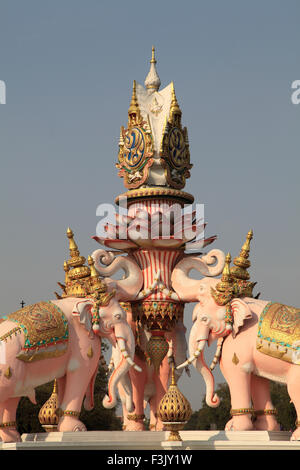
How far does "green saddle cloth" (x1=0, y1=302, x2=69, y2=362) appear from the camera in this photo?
1295 cm

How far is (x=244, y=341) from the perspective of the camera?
529 inches

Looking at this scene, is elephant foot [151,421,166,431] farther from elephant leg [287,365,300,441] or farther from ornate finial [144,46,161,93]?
ornate finial [144,46,161,93]

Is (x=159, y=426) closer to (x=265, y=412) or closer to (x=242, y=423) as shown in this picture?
(x=242, y=423)

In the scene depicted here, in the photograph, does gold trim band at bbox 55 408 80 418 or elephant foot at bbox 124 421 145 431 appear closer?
gold trim band at bbox 55 408 80 418

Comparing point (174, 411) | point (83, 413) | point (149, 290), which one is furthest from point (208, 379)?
point (83, 413)

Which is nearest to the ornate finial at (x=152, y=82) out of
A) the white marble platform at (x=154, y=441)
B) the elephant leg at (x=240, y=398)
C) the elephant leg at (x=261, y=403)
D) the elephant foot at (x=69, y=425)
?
the elephant leg at (x=240, y=398)

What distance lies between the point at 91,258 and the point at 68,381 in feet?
6.23

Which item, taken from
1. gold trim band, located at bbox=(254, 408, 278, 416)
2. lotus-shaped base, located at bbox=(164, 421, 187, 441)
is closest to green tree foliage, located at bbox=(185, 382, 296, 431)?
gold trim band, located at bbox=(254, 408, 278, 416)

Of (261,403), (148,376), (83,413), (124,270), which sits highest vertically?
(124,270)

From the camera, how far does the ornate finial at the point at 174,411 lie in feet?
39.3

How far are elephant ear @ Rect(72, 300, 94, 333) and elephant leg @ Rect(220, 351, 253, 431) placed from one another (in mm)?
2217

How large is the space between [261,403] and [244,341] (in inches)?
41.8

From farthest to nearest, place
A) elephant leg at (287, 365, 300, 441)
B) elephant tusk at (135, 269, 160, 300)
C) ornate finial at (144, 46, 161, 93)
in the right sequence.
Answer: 1. ornate finial at (144, 46, 161, 93)
2. elephant tusk at (135, 269, 160, 300)
3. elephant leg at (287, 365, 300, 441)

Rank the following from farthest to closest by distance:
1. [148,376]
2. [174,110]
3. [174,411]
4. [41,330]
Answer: [174,110] → [148,376] → [41,330] → [174,411]
